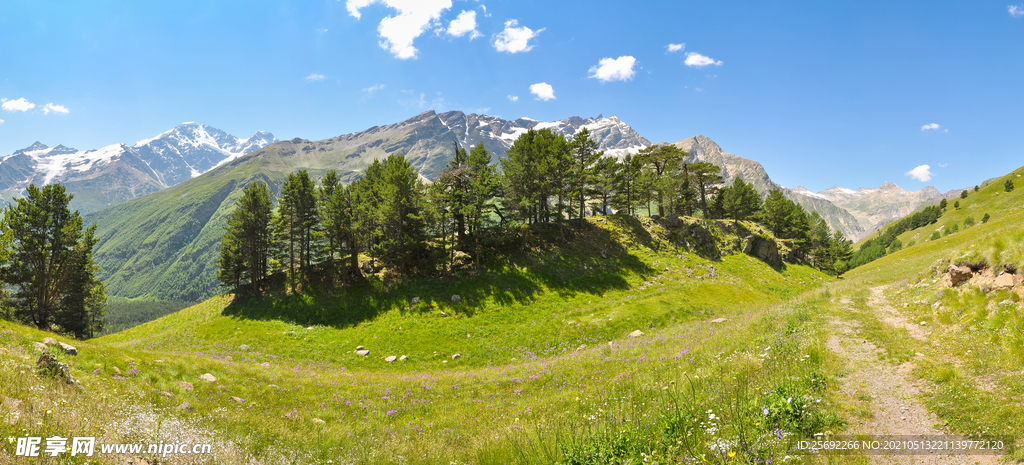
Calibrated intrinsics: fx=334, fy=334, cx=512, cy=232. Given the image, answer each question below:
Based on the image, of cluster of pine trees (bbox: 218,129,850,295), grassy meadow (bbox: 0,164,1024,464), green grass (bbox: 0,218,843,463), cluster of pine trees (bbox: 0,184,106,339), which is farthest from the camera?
cluster of pine trees (bbox: 218,129,850,295)

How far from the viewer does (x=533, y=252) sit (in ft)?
131

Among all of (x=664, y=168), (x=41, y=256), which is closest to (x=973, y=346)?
(x=664, y=168)

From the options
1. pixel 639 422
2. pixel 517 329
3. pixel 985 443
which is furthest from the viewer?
pixel 517 329

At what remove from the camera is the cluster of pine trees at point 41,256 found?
106ft

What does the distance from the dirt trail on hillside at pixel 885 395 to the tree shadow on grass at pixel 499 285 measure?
2241 cm

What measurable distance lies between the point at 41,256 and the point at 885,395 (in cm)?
6293

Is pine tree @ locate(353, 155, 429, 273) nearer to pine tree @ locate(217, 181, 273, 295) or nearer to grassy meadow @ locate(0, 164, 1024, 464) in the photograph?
grassy meadow @ locate(0, 164, 1024, 464)

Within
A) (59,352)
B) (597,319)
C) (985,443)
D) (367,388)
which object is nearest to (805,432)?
(985,443)

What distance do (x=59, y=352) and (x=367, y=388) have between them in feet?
34.9

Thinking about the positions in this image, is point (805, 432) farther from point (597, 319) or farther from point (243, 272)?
point (243, 272)

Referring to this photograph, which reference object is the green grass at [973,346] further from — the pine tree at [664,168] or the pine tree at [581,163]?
the pine tree at [664,168]

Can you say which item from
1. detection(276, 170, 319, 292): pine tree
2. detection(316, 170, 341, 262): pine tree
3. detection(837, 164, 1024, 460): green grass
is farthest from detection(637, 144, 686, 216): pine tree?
detection(276, 170, 319, 292): pine tree

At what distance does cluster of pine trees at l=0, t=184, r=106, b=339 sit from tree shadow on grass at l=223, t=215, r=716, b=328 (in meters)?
16.8

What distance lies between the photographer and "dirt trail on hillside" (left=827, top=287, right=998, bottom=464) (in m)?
6.14
